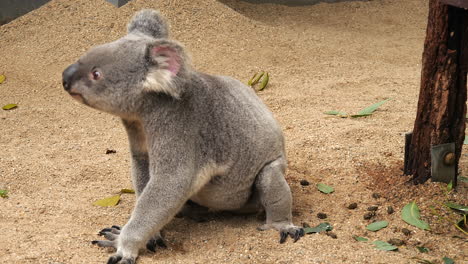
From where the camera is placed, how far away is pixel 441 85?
3844 mm

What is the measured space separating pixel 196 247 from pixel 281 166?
2.42 feet

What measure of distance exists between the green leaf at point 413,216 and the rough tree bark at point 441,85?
29cm

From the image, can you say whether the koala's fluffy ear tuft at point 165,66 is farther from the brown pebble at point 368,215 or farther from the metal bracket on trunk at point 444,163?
the metal bracket on trunk at point 444,163

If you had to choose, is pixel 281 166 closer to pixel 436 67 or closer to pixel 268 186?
pixel 268 186

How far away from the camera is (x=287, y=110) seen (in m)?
5.92

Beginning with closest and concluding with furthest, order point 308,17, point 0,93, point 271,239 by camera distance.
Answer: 1. point 271,239
2. point 0,93
3. point 308,17

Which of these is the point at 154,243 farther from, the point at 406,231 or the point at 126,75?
the point at 406,231

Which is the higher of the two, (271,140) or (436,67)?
(436,67)

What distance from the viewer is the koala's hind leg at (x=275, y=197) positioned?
381cm

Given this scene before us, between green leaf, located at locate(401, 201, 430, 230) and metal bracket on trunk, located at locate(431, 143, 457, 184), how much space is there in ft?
0.88

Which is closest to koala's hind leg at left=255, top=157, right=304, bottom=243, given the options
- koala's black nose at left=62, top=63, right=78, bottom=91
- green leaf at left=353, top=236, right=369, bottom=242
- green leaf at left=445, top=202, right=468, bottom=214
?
green leaf at left=353, top=236, right=369, bottom=242

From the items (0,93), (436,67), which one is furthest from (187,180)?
(0,93)

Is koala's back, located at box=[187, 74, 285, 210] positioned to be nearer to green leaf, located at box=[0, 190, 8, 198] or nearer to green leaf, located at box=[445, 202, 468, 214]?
green leaf, located at box=[445, 202, 468, 214]

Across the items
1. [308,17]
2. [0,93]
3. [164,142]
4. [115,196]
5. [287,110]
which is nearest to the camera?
[164,142]
